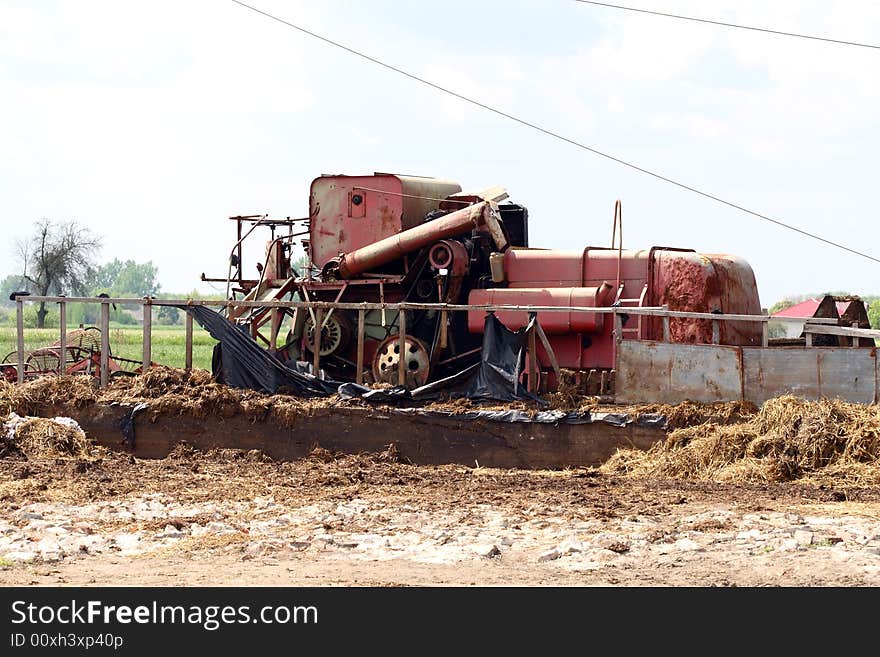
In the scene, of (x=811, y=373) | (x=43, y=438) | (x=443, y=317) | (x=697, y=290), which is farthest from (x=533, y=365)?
(x=43, y=438)

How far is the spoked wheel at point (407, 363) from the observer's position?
1952cm

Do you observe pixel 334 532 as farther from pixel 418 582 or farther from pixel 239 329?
pixel 239 329

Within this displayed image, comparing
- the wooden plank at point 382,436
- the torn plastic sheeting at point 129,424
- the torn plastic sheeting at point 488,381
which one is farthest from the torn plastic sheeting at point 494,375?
A: the torn plastic sheeting at point 129,424

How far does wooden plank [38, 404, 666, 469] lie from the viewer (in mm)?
17078

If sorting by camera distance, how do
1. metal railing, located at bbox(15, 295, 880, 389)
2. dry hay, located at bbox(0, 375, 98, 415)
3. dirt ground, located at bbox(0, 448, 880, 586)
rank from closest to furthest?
1. dirt ground, located at bbox(0, 448, 880, 586)
2. metal railing, located at bbox(15, 295, 880, 389)
3. dry hay, located at bbox(0, 375, 98, 415)

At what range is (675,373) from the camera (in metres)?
17.2

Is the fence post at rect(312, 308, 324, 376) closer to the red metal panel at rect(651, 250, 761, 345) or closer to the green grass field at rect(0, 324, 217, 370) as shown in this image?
the red metal panel at rect(651, 250, 761, 345)

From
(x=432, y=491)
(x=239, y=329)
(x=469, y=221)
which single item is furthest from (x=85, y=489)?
(x=469, y=221)

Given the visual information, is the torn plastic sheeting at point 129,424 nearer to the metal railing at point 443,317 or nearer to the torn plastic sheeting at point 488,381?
the metal railing at point 443,317

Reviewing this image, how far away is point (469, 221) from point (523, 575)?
10246 mm

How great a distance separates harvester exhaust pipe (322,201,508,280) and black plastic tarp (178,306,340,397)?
2.03m

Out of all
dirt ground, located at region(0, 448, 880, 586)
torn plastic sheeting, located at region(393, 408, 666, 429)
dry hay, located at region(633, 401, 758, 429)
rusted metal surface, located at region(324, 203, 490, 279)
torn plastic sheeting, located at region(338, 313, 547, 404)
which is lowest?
dirt ground, located at region(0, 448, 880, 586)

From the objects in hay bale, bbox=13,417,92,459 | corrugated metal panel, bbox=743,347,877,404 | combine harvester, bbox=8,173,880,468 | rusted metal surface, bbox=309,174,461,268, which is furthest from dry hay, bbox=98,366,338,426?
corrugated metal panel, bbox=743,347,877,404

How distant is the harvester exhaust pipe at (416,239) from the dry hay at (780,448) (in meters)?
5.01
